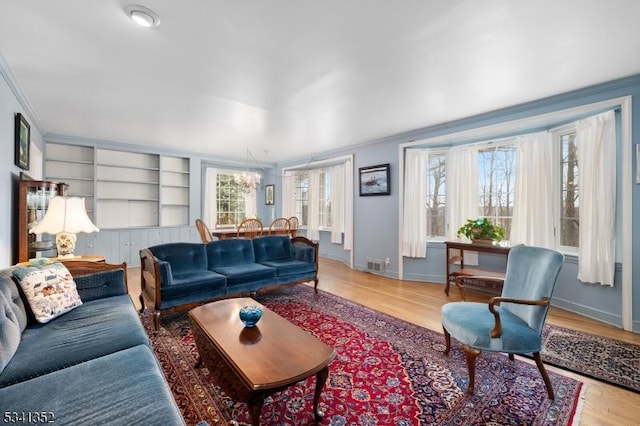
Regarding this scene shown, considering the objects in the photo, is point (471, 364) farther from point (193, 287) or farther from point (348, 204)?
point (348, 204)

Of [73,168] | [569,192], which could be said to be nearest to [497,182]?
[569,192]

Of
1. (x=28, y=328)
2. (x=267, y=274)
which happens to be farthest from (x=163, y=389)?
(x=267, y=274)

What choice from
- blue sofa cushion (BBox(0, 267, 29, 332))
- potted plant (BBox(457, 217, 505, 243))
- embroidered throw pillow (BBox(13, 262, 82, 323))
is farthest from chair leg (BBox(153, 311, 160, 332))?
potted plant (BBox(457, 217, 505, 243))

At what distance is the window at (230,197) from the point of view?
718cm

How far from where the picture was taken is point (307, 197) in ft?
24.1

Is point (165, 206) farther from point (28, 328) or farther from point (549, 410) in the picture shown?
point (549, 410)

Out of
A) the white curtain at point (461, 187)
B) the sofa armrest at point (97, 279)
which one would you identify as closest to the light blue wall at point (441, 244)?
the white curtain at point (461, 187)

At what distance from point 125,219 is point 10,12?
15.2ft

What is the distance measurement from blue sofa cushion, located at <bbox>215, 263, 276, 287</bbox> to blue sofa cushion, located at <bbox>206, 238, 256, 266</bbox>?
0.31ft

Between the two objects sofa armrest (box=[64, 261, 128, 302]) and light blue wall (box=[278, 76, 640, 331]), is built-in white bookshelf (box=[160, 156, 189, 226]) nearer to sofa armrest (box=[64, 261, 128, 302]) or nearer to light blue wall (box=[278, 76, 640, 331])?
light blue wall (box=[278, 76, 640, 331])

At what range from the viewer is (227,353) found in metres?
1.54

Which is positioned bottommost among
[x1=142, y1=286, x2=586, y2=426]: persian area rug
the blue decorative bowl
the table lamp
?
[x1=142, y1=286, x2=586, y2=426]: persian area rug

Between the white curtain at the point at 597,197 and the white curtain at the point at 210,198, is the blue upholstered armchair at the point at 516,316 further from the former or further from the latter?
the white curtain at the point at 210,198

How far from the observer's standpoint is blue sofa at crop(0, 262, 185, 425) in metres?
1.05
